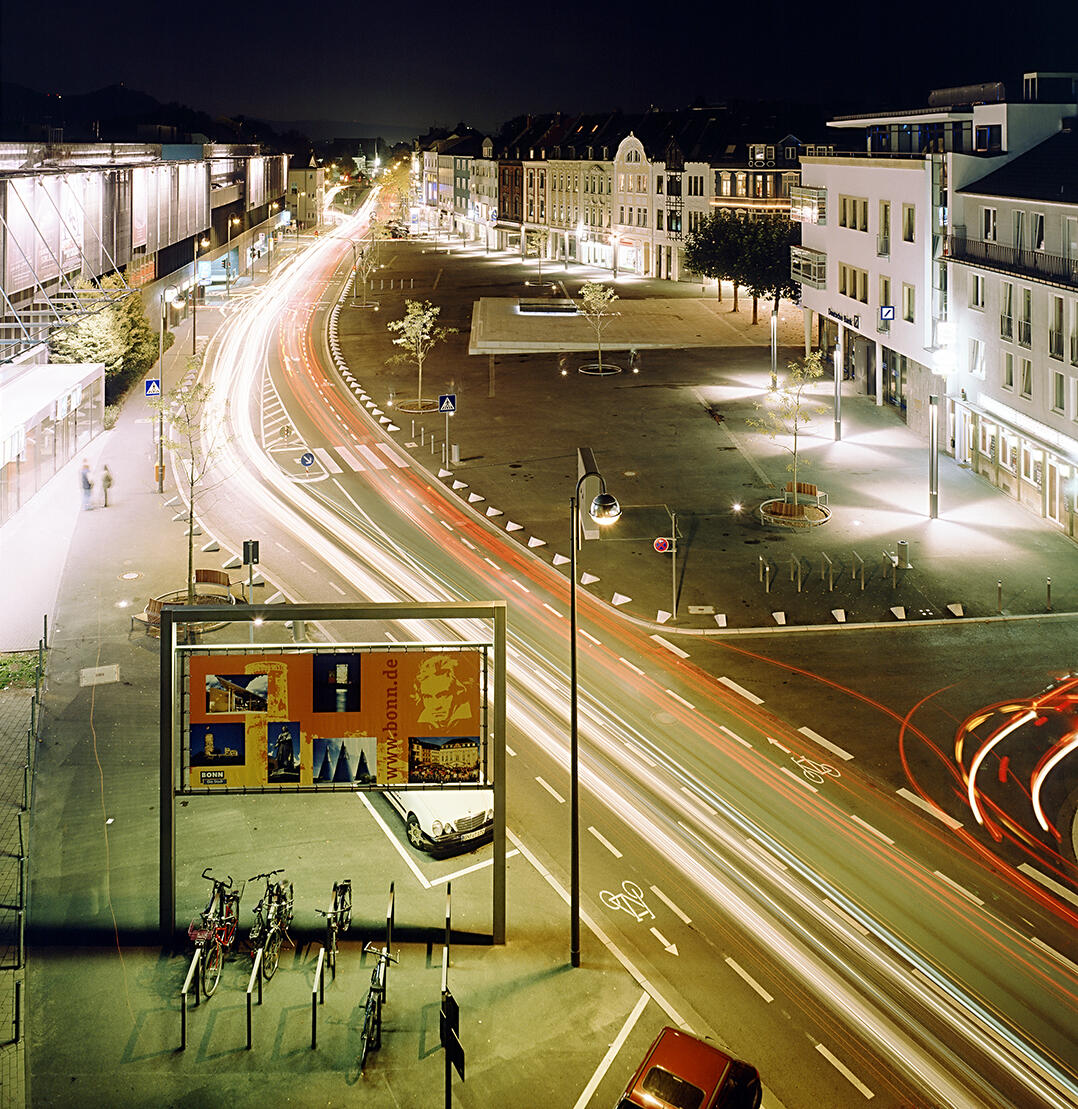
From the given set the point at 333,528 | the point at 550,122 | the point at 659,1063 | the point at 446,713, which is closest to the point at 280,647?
the point at 446,713

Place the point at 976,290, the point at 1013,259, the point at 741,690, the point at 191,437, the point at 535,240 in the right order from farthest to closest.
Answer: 1. the point at 535,240
2. the point at 976,290
3. the point at 1013,259
4. the point at 191,437
5. the point at 741,690

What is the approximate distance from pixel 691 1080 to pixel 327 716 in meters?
7.29

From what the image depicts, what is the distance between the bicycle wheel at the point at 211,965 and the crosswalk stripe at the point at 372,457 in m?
31.2

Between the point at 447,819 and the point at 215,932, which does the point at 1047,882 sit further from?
the point at 215,932

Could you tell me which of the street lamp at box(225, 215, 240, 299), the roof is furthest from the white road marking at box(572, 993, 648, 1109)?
the street lamp at box(225, 215, 240, 299)

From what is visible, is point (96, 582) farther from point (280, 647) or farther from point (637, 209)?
point (637, 209)

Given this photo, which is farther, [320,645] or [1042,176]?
[1042,176]

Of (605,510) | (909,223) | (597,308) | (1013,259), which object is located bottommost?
(605,510)

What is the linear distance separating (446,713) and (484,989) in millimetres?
3967

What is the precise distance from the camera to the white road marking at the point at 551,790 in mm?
21875

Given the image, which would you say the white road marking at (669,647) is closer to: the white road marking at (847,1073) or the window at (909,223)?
the white road marking at (847,1073)

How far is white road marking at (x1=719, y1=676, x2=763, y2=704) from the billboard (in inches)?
409

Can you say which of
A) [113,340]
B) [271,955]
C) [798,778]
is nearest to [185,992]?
[271,955]

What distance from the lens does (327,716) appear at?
17.2 meters
